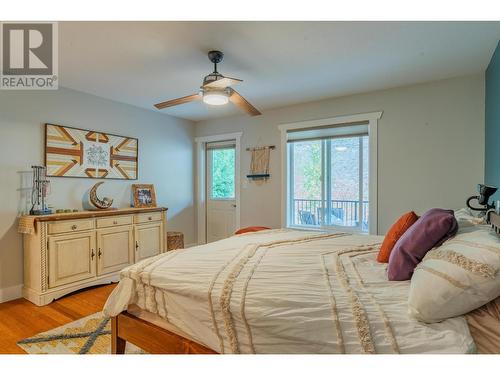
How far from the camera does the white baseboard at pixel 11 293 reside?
9.35ft

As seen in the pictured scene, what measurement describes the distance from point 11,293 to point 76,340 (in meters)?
1.44

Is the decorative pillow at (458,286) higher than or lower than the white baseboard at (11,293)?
higher

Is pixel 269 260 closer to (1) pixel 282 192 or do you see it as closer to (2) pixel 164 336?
(2) pixel 164 336

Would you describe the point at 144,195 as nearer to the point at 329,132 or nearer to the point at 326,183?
the point at 326,183

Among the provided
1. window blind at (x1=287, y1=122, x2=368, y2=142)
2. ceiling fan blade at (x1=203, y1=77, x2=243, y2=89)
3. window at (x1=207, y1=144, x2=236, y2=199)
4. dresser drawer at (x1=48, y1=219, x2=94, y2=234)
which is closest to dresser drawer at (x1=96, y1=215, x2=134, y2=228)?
dresser drawer at (x1=48, y1=219, x2=94, y2=234)

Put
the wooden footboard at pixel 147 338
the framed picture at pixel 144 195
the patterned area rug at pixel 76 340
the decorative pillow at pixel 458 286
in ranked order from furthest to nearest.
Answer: the framed picture at pixel 144 195 → the patterned area rug at pixel 76 340 → the wooden footboard at pixel 147 338 → the decorative pillow at pixel 458 286

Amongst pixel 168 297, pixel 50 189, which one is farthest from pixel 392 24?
pixel 50 189

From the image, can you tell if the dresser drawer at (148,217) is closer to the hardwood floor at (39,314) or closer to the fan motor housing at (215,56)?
the hardwood floor at (39,314)

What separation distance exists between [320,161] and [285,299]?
3.09 metres

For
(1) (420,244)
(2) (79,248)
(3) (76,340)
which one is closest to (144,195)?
(2) (79,248)

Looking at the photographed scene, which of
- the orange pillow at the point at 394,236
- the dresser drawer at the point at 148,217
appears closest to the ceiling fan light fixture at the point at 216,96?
the orange pillow at the point at 394,236

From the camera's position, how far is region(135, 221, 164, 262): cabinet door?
3.67 metres

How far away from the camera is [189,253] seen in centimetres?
185

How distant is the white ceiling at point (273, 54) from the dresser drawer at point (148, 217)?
1578 mm
